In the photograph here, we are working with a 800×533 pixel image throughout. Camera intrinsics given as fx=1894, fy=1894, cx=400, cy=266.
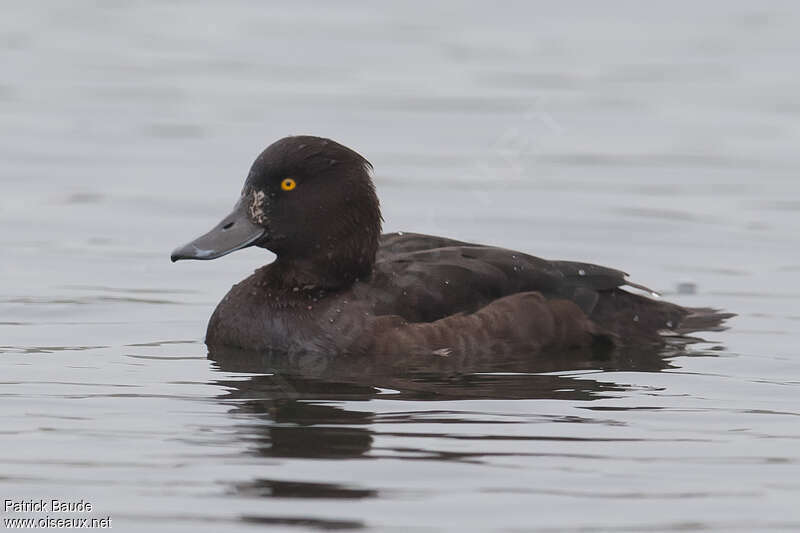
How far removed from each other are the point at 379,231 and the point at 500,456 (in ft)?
8.21

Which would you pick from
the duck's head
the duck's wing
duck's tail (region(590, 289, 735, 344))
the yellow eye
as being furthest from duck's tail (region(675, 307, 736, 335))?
the yellow eye

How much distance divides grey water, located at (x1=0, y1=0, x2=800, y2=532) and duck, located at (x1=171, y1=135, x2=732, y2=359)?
0.93ft

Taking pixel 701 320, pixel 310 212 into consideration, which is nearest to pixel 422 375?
pixel 310 212

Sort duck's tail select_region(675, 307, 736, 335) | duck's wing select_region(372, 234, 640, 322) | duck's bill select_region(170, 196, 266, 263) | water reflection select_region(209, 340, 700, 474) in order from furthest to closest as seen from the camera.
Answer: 1. duck's tail select_region(675, 307, 736, 335)
2. duck's wing select_region(372, 234, 640, 322)
3. duck's bill select_region(170, 196, 266, 263)
4. water reflection select_region(209, 340, 700, 474)

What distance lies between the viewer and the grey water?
268 inches

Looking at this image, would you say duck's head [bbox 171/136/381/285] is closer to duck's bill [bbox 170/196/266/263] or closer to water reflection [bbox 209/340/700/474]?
duck's bill [bbox 170/196/266/263]

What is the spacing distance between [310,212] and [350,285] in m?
0.41

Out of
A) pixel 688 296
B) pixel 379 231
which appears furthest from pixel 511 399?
pixel 688 296

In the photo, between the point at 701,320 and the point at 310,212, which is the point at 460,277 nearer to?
the point at 310,212

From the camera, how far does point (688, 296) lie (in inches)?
433

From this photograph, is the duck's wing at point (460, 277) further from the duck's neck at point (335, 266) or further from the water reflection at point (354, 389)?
the water reflection at point (354, 389)

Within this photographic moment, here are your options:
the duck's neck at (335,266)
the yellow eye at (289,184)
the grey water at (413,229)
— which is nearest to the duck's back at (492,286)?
the duck's neck at (335,266)

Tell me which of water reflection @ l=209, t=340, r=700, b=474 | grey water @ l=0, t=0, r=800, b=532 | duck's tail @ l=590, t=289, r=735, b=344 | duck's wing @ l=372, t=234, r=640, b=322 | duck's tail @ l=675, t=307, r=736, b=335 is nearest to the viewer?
grey water @ l=0, t=0, r=800, b=532

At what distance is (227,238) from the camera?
30.4 ft
